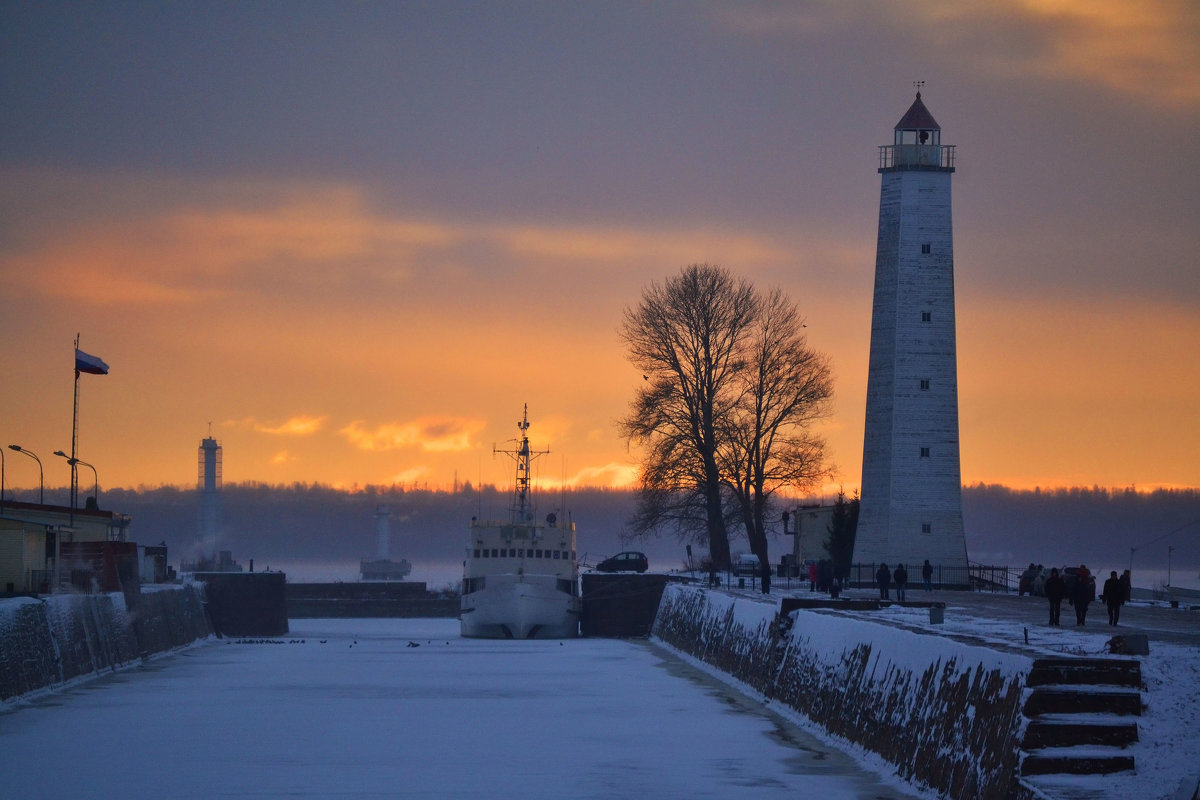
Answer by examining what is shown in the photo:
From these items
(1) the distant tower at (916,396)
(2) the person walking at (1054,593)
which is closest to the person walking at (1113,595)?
(2) the person walking at (1054,593)

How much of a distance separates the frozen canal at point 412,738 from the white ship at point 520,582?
1789 cm

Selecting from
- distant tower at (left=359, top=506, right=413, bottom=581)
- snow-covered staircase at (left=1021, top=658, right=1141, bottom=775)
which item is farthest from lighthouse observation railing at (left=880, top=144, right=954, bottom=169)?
distant tower at (left=359, top=506, right=413, bottom=581)

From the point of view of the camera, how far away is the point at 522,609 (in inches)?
2795

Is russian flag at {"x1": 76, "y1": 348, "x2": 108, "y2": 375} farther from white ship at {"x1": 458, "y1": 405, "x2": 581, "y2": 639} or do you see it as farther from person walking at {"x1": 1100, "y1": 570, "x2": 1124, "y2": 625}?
person walking at {"x1": 1100, "y1": 570, "x2": 1124, "y2": 625}

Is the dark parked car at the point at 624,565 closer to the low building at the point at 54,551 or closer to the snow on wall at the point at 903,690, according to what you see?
the low building at the point at 54,551

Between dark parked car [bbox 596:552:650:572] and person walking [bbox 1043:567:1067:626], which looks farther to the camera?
dark parked car [bbox 596:552:650:572]

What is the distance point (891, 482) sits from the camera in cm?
5516

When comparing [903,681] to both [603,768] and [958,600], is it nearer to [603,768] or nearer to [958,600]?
[603,768]

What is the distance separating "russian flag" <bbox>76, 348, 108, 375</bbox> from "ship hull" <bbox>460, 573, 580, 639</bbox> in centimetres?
2151

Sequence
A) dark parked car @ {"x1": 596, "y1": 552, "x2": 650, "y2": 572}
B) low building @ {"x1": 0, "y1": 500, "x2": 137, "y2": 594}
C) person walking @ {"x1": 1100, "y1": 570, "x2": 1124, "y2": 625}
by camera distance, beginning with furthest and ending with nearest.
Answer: dark parked car @ {"x1": 596, "y1": 552, "x2": 650, "y2": 572}
low building @ {"x1": 0, "y1": 500, "x2": 137, "y2": 594}
person walking @ {"x1": 1100, "y1": 570, "x2": 1124, "y2": 625}

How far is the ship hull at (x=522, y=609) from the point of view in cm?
7112

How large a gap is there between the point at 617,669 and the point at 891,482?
11841 mm

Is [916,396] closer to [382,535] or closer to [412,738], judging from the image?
[412,738]

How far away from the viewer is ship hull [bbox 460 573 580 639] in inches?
2800
